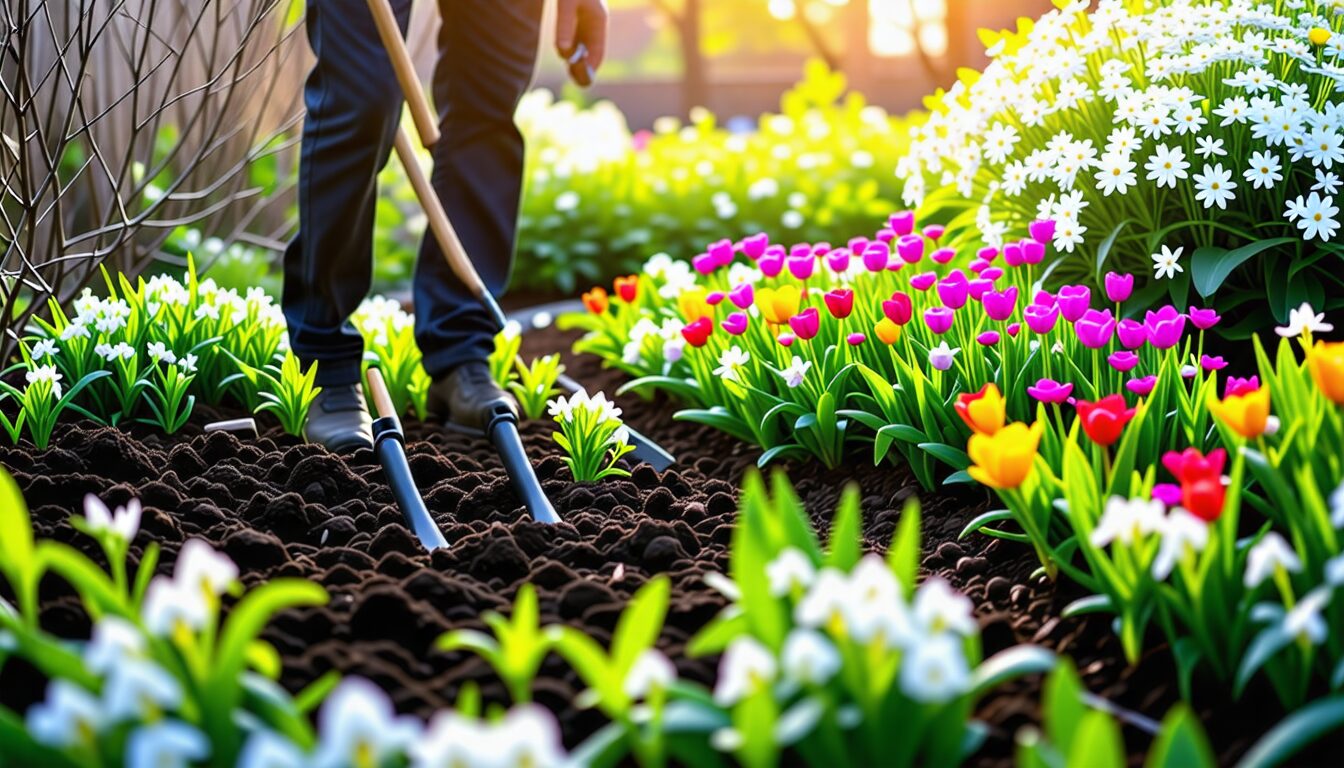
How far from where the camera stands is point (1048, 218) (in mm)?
2727

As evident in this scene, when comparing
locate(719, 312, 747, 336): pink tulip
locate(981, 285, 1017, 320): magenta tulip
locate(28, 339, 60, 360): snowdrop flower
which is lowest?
locate(981, 285, 1017, 320): magenta tulip

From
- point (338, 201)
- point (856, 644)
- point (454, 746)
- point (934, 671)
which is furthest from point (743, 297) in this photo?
point (454, 746)

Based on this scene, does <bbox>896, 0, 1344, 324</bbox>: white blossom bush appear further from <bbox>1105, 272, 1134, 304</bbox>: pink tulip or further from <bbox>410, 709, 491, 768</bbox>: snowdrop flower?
<bbox>410, 709, 491, 768</bbox>: snowdrop flower

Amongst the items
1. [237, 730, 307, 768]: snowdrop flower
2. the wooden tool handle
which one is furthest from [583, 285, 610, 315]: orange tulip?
[237, 730, 307, 768]: snowdrop flower

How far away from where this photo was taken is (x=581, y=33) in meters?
2.80

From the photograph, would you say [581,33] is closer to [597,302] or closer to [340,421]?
[597,302]

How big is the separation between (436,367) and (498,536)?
3.41 feet

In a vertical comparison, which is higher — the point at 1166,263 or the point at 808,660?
the point at 1166,263

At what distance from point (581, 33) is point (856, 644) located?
197 cm

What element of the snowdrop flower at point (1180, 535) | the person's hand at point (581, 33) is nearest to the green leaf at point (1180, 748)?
the snowdrop flower at point (1180, 535)

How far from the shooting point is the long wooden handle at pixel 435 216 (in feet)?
8.07

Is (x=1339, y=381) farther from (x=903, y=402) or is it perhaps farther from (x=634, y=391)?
(x=634, y=391)

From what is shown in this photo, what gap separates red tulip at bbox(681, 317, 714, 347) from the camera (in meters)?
2.59

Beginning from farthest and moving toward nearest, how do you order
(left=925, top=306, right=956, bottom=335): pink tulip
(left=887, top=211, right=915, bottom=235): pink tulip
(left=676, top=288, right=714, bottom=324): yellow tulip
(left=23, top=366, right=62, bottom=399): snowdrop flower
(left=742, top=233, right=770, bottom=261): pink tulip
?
(left=887, top=211, right=915, bottom=235): pink tulip, (left=742, top=233, right=770, bottom=261): pink tulip, (left=676, top=288, right=714, bottom=324): yellow tulip, (left=23, top=366, right=62, bottom=399): snowdrop flower, (left=925, top=306, right=956, bottom=335): pink tulip
